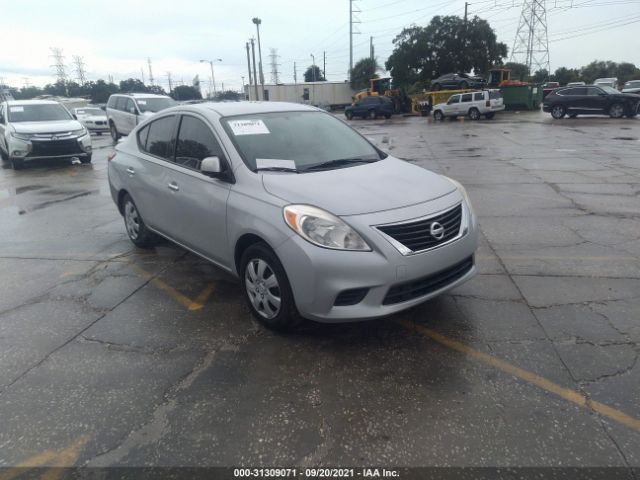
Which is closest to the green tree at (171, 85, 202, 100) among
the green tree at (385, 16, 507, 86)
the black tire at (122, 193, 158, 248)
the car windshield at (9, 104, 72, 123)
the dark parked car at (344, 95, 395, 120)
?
the green tree at (385, 16, 507, 86)

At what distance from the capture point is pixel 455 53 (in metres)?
49.9

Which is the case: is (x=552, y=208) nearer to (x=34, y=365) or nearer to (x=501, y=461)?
(x=501, y=461)

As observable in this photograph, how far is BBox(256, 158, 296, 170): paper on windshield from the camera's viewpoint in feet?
12.3

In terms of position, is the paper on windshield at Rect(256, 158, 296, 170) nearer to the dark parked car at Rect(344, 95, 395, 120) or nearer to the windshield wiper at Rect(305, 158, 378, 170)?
the windshield wiper at Rect(305, 158, 378, 170)

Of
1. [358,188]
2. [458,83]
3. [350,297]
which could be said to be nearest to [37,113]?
[358,188]

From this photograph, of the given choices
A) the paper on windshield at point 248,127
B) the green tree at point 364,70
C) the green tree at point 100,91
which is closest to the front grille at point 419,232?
the paper on windshield at point 248,127

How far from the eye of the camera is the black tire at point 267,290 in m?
3.28

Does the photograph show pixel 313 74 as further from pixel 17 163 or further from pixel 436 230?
pixel 436 230

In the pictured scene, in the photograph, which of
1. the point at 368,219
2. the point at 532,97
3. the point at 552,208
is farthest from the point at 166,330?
the point at 532,97

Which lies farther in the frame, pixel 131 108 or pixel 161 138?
pixel 131 108

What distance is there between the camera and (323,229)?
3121 millimetres

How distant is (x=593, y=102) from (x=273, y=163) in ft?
84.4

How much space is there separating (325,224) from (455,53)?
53032 millimetres

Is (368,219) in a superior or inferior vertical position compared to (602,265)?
superior
